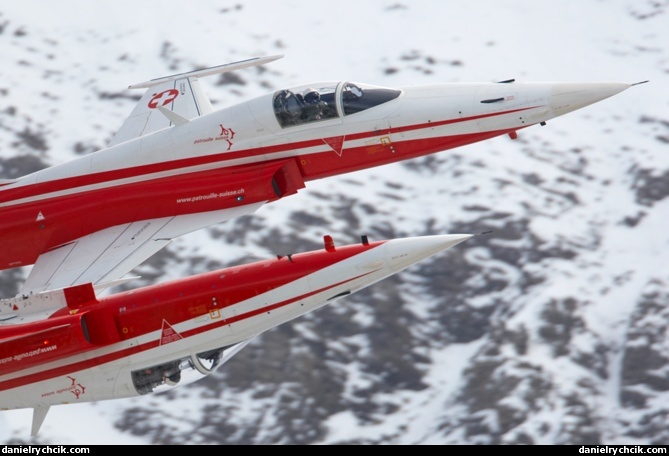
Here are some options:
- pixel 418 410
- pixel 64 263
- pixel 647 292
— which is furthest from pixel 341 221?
pixel 64 263

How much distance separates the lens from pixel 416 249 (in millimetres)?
31047

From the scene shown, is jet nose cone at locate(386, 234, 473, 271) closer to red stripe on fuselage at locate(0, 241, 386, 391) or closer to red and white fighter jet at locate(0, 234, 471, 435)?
red and white fighter jet at locate(0, 234, 471, 435)

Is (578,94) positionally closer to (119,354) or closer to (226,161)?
(226,161)

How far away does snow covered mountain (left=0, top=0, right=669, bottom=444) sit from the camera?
153 ft

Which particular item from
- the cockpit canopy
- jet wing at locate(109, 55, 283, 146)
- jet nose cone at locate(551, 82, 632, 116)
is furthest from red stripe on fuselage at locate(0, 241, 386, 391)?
jet wing at locate(109, 55, 283, 146)

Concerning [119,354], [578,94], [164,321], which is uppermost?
[578,94]

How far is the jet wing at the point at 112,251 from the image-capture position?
32688 millimetres

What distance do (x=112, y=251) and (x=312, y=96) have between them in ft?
20.8

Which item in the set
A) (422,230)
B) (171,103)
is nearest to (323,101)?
(171,103)

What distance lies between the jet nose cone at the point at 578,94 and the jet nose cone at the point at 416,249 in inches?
150

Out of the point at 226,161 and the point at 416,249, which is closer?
the point at 416,249

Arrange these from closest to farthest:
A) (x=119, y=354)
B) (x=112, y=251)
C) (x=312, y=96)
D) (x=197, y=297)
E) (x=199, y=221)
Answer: (x=197, y=297) < (x=312, y=96) < (x=119, y=354) < (x=199, y=221) < (x=112, y=251)
